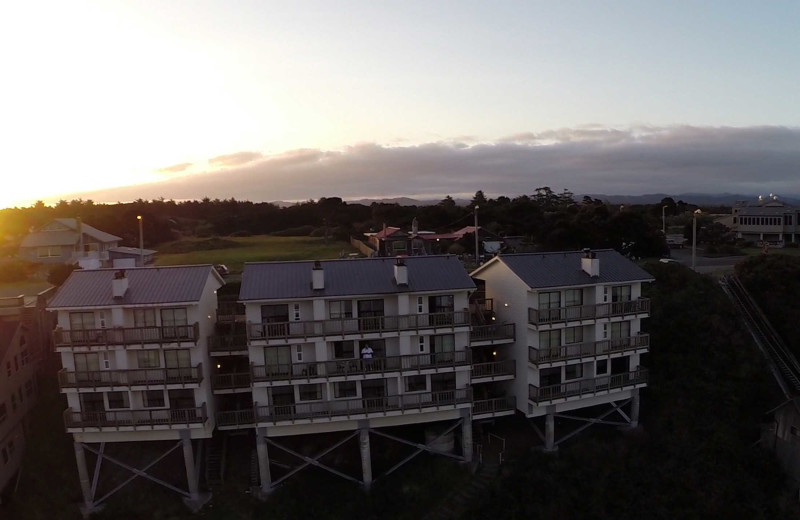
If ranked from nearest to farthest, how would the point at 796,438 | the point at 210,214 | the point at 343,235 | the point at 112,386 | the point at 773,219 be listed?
1. the point at 112,386
2. the point at 796,438
3. the point at 773,219
4. the point at 343,235
5. the point at 210,214

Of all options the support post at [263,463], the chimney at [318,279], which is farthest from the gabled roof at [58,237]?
the chimney at [318,279]

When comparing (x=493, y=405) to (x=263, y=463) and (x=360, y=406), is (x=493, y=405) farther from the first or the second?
(x=263, y=463)

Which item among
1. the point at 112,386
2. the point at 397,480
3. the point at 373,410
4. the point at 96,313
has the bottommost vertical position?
the point at 397,480

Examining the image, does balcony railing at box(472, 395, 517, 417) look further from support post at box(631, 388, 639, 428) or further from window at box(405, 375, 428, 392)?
support post at box(631, 388, 639, 428)

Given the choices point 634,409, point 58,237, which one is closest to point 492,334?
point 634,409

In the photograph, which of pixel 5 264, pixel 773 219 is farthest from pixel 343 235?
pixel 773 219

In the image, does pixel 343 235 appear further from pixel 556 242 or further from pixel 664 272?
pixel 664 272

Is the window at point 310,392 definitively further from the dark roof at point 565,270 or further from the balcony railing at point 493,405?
the dark roof at point 565,270
